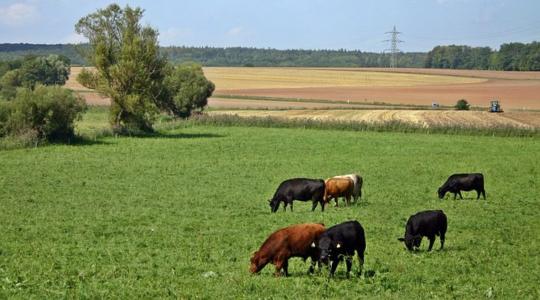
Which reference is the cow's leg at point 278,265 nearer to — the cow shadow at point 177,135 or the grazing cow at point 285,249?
the grazing cow at point 285,249

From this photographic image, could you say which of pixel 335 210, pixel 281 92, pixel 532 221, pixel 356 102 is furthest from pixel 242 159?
pixel 281 92

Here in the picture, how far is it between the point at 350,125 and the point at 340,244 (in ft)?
178

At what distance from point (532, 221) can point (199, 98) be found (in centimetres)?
6239

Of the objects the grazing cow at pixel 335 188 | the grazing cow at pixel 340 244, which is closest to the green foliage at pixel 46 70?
the grazing cow at pixel 335 188

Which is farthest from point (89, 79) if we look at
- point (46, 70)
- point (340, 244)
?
point (46, 70)

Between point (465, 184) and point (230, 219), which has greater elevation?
point (230, 219)

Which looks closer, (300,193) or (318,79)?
(300,193)

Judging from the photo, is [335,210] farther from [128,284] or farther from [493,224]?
[128,284]

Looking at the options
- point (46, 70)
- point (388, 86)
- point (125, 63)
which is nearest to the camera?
point (125, 63)

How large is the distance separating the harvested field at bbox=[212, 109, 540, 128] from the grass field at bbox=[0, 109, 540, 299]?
56.2ft

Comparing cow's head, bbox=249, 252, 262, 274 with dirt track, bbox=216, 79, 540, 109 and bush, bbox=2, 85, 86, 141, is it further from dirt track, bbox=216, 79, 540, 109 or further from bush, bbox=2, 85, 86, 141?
dirt track, bbox=216, 79, 540, 109

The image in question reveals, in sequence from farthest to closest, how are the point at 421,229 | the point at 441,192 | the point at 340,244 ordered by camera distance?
the point at 441,192 < the point at 421,229 < the point at 340,244

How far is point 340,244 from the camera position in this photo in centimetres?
1502

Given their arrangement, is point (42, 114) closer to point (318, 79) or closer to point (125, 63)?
point (125, 63)
